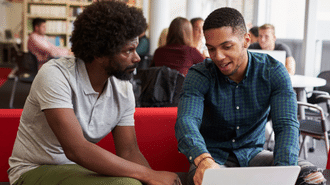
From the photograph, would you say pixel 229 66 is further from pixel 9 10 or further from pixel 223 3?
pixel 9 10

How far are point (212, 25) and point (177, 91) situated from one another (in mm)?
1890

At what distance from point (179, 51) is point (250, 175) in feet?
8.71

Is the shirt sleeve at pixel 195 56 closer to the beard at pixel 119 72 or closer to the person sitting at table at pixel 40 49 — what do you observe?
the beard at pixel 119 72

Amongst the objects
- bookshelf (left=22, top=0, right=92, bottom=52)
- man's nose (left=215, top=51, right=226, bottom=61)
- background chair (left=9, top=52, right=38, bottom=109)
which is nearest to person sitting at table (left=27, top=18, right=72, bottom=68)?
background chair (left=9, top=52, right=38, bottom=109)

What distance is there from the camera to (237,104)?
4.70 ft

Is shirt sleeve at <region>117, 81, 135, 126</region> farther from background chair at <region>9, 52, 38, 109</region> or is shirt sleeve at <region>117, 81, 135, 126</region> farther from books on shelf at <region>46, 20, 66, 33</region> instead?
books on shelf at <region>46, 20, 66, 33</region>

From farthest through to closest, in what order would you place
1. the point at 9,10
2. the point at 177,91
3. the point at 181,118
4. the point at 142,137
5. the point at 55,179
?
the point at 9,10 < the point at 177,91 < the point at 142,137 < the point at 181,118 < the point at 55,179

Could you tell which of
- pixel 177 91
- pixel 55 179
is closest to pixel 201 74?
pixel 55 179

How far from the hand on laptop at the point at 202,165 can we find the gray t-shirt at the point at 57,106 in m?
0.41

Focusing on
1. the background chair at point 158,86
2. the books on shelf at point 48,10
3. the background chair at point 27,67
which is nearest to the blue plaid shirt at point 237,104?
the background chair at point 158,86

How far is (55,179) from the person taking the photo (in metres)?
1.18

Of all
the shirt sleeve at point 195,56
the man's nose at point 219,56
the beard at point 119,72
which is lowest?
the shirt sleeve at point 195,56

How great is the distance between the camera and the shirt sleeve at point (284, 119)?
125 centimetres

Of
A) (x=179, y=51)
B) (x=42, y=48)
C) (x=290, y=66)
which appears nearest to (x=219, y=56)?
(x=179, y=51)
